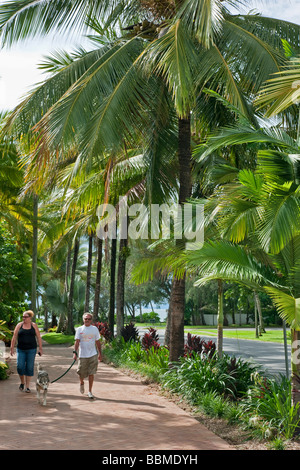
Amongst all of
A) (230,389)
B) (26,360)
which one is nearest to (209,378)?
(230,389)

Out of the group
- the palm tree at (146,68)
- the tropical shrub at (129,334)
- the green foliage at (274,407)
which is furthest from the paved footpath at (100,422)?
the tropical shrub at (129,334)

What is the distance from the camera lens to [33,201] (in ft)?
74.7

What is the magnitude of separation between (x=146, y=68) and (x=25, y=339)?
19.4 ft

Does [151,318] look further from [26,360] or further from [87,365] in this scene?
[87,365]

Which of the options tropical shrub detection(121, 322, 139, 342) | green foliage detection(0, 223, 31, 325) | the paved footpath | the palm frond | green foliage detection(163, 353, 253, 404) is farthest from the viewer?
Answer: tropical shrub detection(121, 322, 139, 342)

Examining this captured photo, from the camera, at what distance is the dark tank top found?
10.6 meters

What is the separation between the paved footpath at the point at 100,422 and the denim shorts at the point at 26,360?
49 centimetres

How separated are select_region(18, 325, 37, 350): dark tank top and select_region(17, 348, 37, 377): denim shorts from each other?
0.27 ft

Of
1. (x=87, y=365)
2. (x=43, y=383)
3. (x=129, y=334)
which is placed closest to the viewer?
(x=43, y=383)

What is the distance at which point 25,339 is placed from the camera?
10.6 meters

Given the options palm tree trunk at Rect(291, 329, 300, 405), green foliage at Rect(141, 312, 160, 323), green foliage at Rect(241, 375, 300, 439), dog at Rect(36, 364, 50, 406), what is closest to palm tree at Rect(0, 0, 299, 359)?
dog at Rect(36, 364, 50, 406)

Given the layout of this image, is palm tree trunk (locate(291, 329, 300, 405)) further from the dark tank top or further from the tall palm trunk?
the dark tank top
